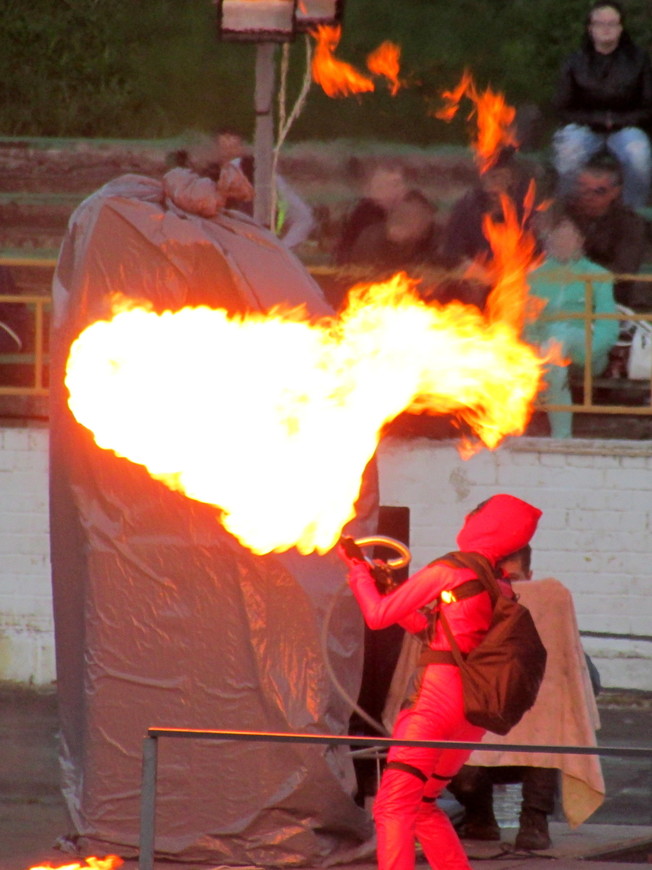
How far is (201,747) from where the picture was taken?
644 centimetres

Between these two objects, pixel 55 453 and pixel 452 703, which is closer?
pixel 452 703

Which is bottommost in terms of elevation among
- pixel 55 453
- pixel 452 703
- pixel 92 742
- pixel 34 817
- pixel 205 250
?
pixel 34 817

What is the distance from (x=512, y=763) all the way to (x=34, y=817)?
2062 mm

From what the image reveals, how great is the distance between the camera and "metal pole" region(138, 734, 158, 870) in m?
4.93

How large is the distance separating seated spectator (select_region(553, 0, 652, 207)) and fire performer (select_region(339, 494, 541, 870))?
606 cm

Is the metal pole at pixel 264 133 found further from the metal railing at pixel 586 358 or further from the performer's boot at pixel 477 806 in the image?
the performer's boot at pixel 477 806

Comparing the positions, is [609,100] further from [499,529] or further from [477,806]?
[499,529]

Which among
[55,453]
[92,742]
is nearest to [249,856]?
[92,742]

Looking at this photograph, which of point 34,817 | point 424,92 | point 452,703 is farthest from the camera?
point 424,92

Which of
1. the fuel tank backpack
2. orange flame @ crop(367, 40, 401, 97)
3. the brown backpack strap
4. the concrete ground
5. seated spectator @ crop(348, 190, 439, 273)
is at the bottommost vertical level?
the concrete ground

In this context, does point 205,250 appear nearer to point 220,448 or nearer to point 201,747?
point 220,448

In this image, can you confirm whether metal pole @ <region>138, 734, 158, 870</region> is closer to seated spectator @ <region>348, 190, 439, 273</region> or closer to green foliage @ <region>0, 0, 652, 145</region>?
seated spectator @ <region>348, 190, 439, 273</region>

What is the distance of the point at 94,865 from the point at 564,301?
17.0ft

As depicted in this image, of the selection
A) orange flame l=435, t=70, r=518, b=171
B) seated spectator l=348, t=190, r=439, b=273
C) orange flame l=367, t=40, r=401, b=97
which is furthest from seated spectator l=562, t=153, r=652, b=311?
orange flame l=367, t=40, r=401, b=97
